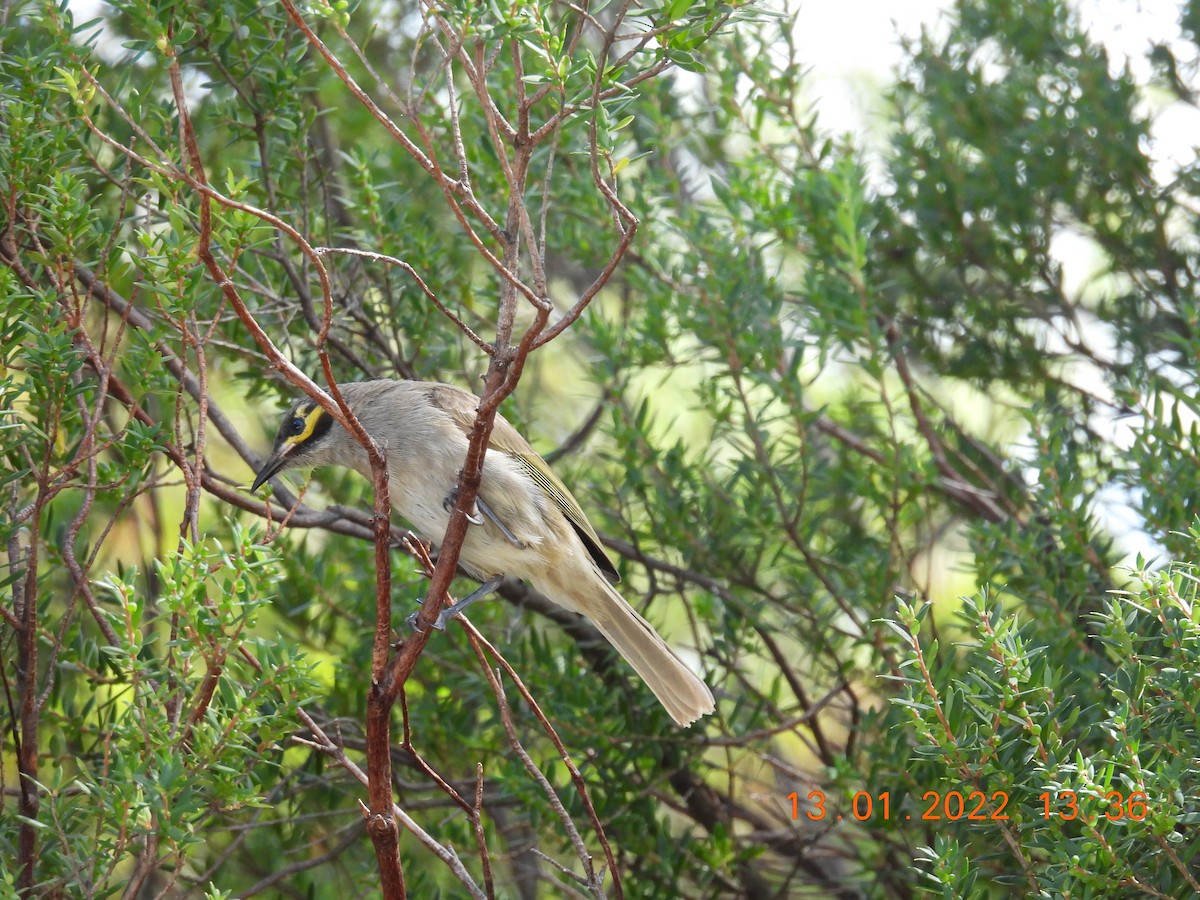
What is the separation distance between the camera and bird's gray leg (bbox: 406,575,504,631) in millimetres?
2927

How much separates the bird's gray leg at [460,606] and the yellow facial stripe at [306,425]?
76 centimetres

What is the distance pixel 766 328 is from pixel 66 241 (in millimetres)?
2457

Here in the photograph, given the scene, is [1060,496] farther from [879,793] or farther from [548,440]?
[548,440]

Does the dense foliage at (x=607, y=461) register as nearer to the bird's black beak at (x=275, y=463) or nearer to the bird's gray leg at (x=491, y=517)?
the bird's black beak at (x=275, y=463)

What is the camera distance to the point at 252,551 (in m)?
2.44

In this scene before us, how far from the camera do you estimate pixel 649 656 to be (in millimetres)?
3832

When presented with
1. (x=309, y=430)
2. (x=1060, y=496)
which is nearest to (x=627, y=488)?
(x=309, y=430)
